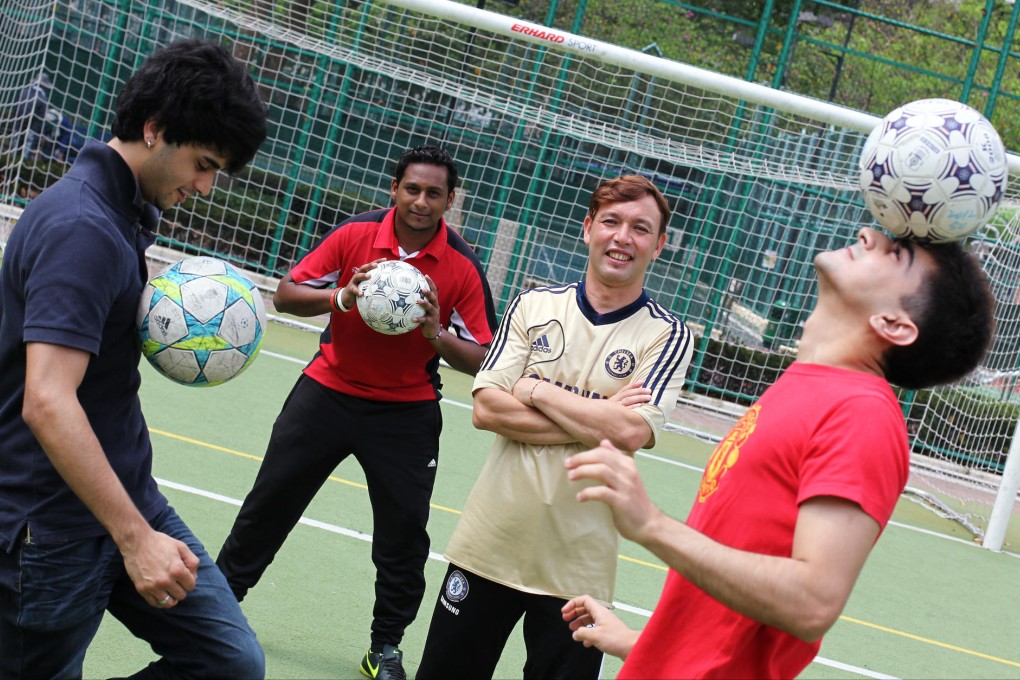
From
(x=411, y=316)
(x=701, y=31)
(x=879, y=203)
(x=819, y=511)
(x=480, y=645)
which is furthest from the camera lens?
(x=701, y=31)

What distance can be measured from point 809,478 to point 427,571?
392 centimetres

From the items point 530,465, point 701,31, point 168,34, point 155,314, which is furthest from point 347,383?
point 701,31

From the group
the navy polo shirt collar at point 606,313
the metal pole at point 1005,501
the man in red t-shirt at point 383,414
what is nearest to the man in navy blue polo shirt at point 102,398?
the navy polo shirt collar at point 606,313

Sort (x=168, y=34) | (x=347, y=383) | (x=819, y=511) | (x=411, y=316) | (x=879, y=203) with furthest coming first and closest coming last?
1. (x=168, y=34)
2. (x=347, y=383)
3. (x=411, y=316)
4. (x=879, y=203)
5. (x=819, y=511)

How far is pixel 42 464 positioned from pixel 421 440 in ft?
6.73

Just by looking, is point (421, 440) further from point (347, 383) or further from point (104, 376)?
point (104, 376)

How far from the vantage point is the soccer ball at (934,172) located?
2.26 metres

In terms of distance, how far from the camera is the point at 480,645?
344 cm

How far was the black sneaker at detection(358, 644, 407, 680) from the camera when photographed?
4.27m

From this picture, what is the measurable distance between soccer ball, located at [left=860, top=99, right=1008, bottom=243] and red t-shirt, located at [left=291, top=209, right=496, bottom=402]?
2305 mm

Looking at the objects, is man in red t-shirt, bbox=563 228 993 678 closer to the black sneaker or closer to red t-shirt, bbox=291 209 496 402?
the black sneaker

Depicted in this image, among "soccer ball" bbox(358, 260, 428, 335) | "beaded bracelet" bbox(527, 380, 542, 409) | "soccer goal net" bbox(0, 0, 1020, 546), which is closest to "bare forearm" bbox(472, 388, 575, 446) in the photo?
"beaded bracelet" bbox(527, 380, 542, 409)

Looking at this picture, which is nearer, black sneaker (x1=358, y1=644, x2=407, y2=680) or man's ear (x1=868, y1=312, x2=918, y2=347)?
man's ear (x1=868, y1=312, x2=918, y2=347)

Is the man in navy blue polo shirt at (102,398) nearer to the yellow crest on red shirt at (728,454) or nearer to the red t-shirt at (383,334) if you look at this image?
the yellow crest on red shirt at (728,454)
